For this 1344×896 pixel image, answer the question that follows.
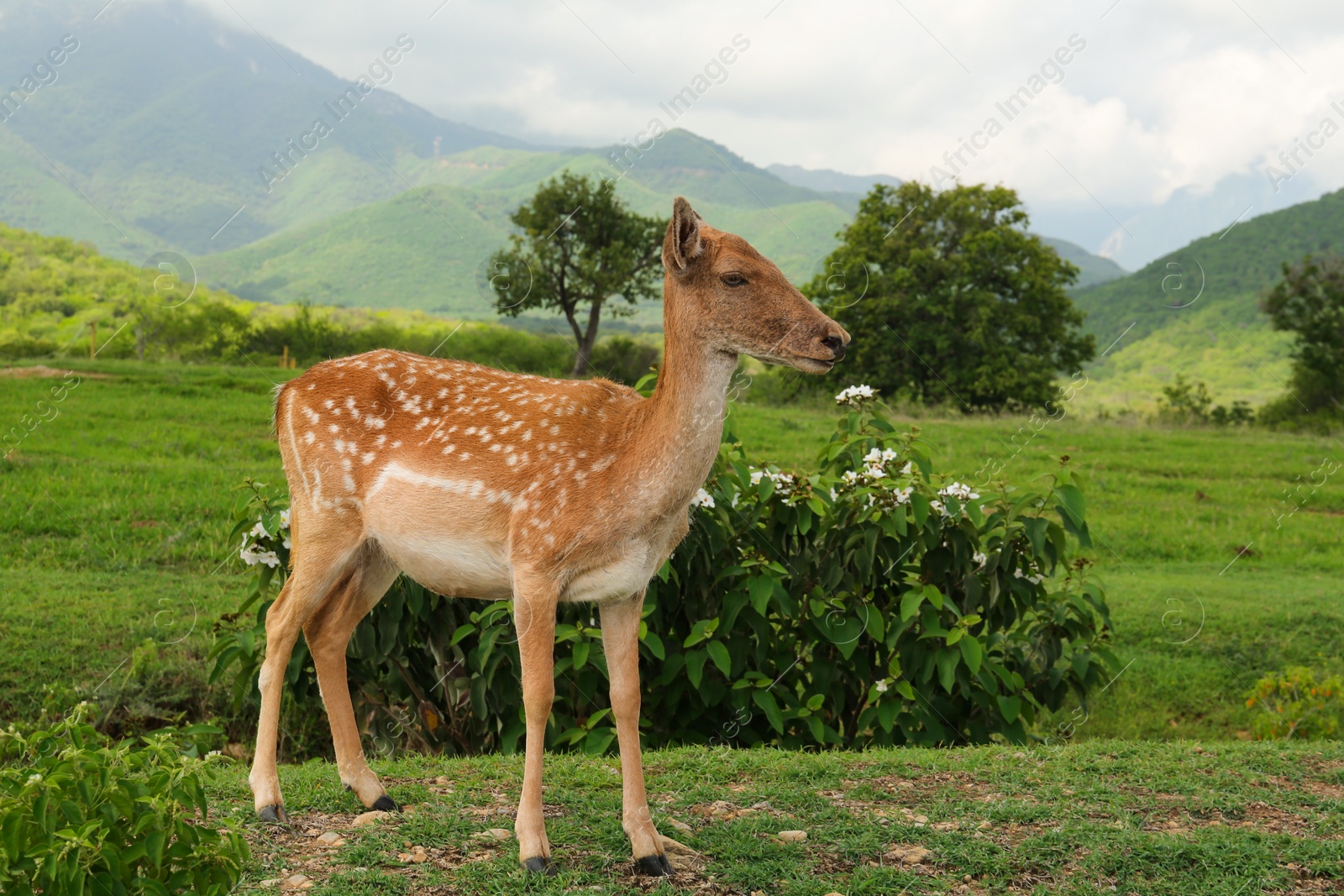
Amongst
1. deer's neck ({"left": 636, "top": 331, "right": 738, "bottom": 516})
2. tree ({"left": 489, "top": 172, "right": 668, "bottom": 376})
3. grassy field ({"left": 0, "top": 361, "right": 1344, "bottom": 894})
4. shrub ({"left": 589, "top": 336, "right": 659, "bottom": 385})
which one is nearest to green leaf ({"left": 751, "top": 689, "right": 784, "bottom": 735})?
grassy field ({"left": 0, "top": 361, "right": 1344, "bottom": 894})

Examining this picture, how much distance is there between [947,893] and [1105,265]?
8349 inches

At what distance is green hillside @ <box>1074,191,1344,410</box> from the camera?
159 ft

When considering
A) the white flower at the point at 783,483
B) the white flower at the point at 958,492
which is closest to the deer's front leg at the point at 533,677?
the white flower at the point at 783,483

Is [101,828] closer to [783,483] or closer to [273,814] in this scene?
[273,814]

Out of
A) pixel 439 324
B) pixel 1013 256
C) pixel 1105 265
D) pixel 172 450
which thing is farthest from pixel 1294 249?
pixel 1105 265

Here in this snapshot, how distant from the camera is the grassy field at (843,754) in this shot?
479 cm

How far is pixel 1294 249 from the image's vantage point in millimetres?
57438

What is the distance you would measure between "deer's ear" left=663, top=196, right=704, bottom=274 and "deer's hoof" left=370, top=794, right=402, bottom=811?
287cm

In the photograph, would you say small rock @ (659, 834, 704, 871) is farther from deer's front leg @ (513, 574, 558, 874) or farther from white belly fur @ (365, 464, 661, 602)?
white belly fur @ (365, 464, 661, 602)

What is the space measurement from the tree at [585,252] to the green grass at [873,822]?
31.6 m

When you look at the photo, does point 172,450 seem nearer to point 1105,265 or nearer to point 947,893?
point 947,893

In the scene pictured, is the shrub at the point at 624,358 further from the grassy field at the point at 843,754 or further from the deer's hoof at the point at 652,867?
the deer's hoof at the point at 652,867

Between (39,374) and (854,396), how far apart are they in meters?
19.7

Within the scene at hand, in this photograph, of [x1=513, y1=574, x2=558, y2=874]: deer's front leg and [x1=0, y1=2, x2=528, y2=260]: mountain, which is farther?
[x1=0, y1=2, x2=528, y2=260]: mountain
